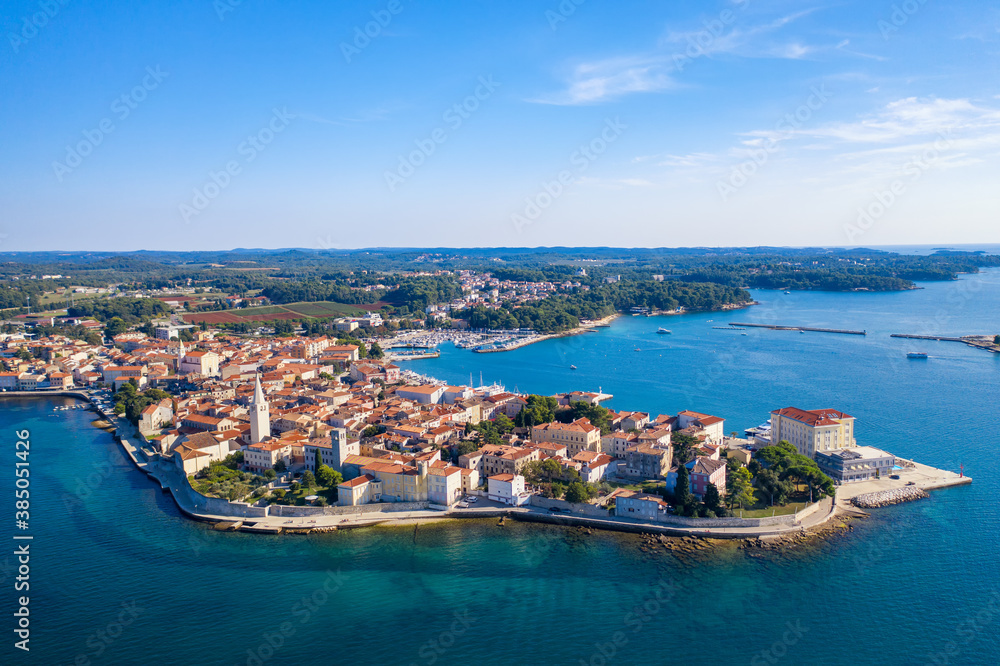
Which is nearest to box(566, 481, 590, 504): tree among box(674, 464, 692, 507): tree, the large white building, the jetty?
box(674, 464, 692, 507): tree

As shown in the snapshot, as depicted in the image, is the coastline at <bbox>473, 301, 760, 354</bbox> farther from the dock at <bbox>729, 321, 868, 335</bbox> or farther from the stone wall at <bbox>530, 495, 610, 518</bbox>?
the stone wall at <bbox>530, 495, 610, 518</bbox>

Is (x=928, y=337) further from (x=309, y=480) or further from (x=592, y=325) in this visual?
(x=309, y=480)

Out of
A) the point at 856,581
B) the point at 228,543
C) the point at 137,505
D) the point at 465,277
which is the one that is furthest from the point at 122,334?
the point at 465,277

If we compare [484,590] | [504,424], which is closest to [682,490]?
[484,590]

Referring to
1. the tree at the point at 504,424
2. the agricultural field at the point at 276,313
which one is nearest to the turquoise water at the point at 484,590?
the tree at the point at 504,424

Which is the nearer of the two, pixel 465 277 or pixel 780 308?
pixel 780 308

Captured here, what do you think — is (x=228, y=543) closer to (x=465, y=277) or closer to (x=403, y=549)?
(x=403, y=549)
